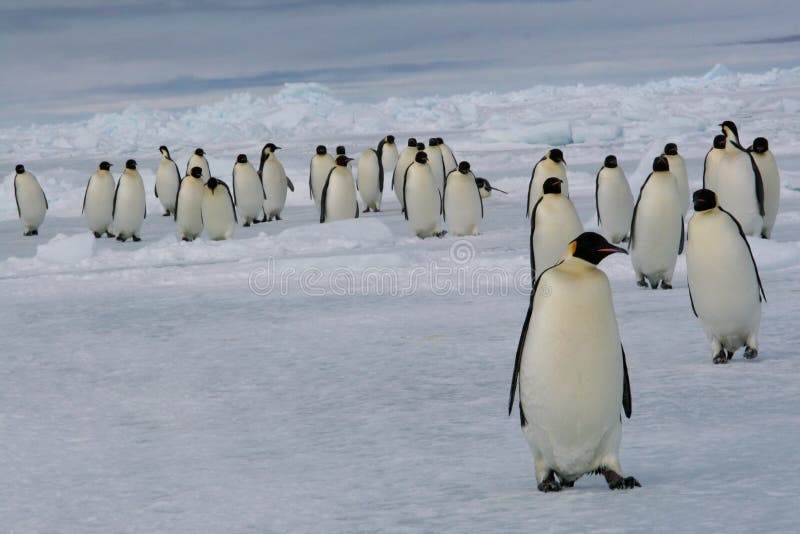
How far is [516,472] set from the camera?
10.5 ft

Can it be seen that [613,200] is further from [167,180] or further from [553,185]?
[167,180]

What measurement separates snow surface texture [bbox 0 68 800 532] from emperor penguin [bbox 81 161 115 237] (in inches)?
85.9

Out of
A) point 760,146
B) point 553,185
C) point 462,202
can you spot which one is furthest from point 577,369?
point 462,202

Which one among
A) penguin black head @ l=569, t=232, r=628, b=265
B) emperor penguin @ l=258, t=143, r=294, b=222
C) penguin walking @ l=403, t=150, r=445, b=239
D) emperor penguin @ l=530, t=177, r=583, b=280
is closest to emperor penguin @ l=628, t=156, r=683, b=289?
emperor penguin @ l=530, t=177, r=583, b=280

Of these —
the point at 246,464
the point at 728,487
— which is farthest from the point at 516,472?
the point at 246,464

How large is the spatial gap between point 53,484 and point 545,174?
7205 millimetres

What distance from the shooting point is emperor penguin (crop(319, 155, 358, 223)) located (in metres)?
12.8

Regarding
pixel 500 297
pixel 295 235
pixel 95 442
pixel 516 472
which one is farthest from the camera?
pixel 295 235

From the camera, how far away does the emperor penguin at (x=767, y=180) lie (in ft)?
31.7

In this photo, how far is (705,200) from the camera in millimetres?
4676

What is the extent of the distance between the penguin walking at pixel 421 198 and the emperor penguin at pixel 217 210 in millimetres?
2034

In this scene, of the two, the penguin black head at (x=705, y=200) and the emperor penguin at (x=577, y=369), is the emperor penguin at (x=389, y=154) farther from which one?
the emperor penguin at (x=577, y=369)

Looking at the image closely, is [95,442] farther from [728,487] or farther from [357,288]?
[357,288]

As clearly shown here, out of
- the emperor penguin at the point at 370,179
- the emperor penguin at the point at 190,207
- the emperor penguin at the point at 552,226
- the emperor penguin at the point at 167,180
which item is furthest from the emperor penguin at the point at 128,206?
the emperor penguin at the point at 552,226
